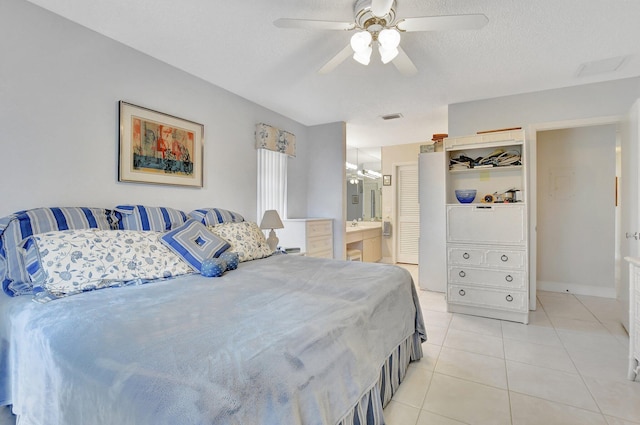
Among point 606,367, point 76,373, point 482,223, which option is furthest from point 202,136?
point 606,367

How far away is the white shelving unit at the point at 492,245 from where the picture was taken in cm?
298

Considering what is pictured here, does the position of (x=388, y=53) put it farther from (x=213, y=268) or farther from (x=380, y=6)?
(x=213, y=268)

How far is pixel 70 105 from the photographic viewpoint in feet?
6.93

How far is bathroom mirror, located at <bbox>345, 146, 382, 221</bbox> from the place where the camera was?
6.21 metres

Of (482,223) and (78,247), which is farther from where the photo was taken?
(482,223)

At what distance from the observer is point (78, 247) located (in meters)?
1.66

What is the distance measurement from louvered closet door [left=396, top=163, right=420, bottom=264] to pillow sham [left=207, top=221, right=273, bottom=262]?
3.92 meters

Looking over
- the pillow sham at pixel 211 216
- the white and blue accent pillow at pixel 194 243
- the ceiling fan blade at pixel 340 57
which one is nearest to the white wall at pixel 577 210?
the ceiling fan blade at pixel 340 57

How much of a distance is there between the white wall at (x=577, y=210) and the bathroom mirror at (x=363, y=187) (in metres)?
2.91

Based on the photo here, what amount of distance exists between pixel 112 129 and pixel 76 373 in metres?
2.04

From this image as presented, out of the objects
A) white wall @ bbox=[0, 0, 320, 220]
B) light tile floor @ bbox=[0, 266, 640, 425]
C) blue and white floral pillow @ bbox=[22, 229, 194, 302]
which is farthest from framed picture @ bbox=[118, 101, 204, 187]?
light tile floor @ bbox=[0, 266, 640, 425]

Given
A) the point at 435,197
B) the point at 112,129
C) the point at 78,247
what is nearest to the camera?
the point at 78,247

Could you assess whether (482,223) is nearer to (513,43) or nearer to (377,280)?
(513,43)

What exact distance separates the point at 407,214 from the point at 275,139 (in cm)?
334
